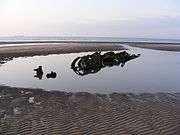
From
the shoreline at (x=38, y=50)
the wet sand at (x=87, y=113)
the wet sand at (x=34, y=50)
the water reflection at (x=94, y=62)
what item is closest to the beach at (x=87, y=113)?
the wet sand at (x=87, y=113)

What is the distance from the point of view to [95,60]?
2933 cm

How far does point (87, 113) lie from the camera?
1287 centimetres

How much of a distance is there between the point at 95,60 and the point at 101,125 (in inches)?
722

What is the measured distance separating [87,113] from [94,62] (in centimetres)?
1624

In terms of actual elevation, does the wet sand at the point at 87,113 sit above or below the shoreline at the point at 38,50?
above

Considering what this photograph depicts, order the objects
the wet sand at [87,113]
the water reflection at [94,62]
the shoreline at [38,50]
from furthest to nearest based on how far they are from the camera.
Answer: the shoreline at [38,50], the water reflection at [94,62], the wet sand at [87,113]

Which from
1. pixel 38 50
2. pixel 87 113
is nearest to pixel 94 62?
pixel 87 113

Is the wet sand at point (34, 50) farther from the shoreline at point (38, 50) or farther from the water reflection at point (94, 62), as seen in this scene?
the water reflection at point (94, 62)

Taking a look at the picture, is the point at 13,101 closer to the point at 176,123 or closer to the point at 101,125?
the point at 101,125

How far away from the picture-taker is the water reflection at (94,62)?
88.8 feet

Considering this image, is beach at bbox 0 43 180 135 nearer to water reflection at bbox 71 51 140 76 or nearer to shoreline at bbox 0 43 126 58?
water reflection at bbox 71 51 140 76

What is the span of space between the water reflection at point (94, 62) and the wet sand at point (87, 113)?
8935 millimetres

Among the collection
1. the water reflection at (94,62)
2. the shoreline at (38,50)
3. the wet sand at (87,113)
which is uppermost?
the wet sand at (87,113)

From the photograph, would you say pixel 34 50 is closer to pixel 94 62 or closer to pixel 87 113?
pixel 94 62
